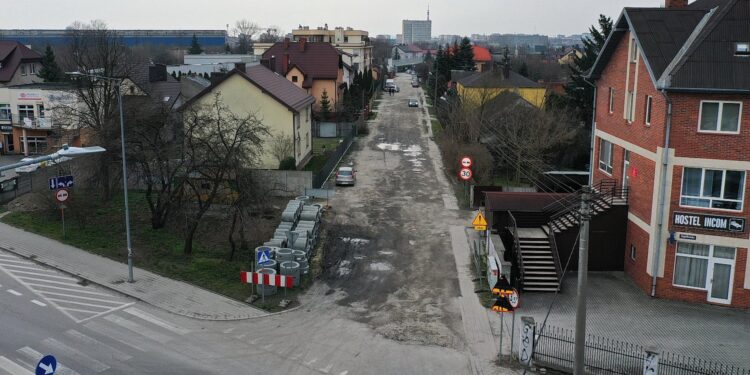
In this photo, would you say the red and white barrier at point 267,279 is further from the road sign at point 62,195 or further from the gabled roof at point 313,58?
the gabled roof at point 313,58

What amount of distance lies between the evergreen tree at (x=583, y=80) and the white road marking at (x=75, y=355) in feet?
124

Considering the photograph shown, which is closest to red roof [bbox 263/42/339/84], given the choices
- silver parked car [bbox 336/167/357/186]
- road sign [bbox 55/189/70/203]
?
silver parked car [bbox 336/167/357/186]

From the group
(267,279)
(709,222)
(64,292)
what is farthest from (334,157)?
(709,222)

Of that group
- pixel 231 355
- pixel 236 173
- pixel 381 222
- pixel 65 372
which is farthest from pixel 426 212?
pixel 65 372

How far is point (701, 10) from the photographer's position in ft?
72.6

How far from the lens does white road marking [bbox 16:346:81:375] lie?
15.5m

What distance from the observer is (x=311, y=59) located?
226 ft

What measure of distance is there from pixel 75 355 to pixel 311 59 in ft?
182

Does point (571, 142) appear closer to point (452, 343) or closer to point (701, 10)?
point (701, 10)

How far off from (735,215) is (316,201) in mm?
20294

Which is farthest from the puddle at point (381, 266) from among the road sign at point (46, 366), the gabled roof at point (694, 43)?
the road sign at point (46, 366)

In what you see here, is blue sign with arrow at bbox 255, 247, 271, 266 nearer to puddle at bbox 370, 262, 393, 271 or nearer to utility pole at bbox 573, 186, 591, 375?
puddle at bbox 370, 262, 393, 271

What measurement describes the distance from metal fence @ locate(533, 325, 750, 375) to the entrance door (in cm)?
466

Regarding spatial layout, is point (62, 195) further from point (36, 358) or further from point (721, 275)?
point (721, 275)
